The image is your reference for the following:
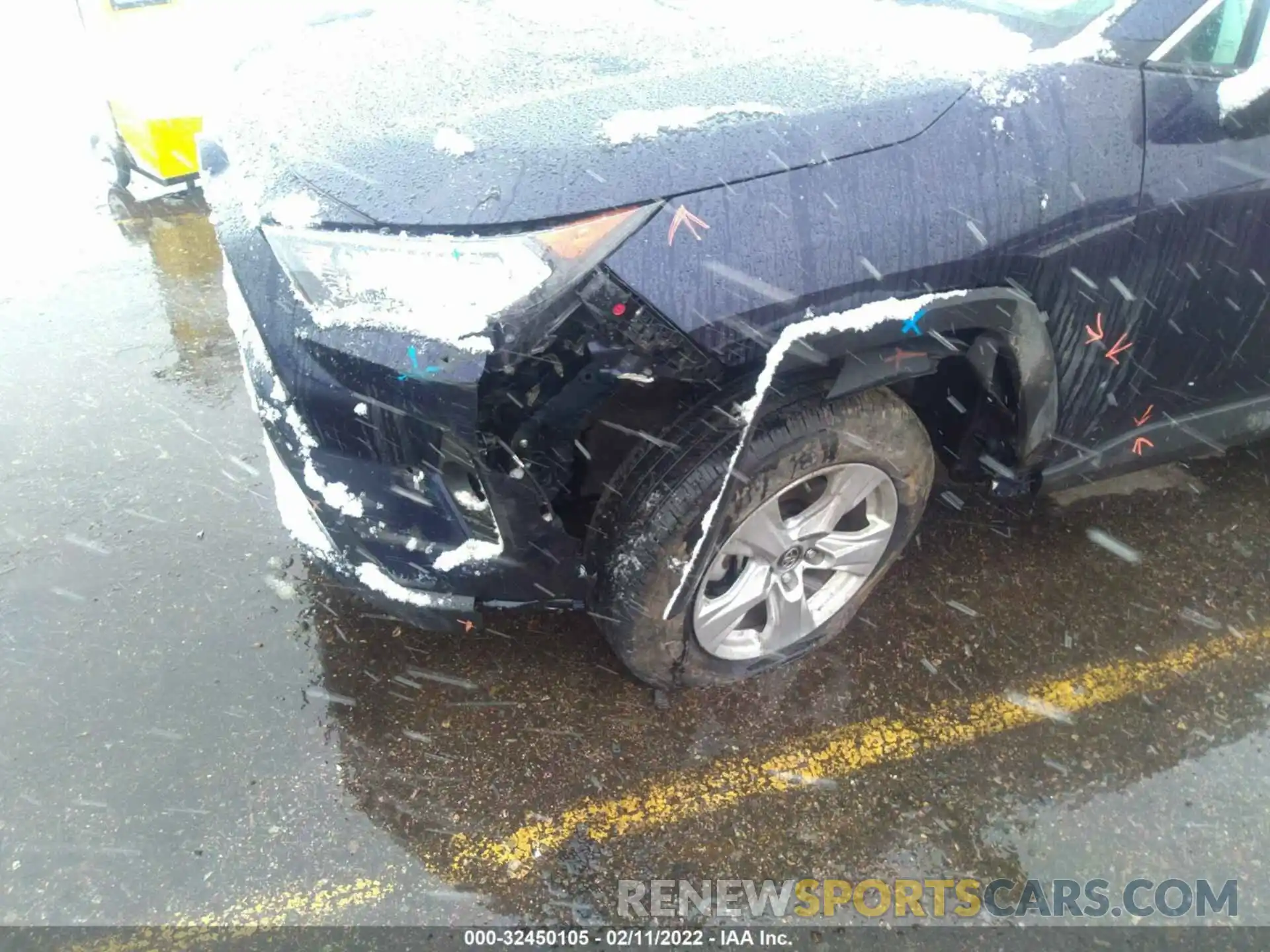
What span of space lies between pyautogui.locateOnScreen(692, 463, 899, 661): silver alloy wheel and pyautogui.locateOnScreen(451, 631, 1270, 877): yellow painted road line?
1.00 feet

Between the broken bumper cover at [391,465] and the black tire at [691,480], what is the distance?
0.42 feet

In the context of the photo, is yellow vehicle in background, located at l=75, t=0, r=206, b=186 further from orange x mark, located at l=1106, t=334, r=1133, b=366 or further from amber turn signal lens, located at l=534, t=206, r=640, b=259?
orange x mark, located at l=1106, t=334, r=1133, b=366

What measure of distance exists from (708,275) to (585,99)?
55 cm

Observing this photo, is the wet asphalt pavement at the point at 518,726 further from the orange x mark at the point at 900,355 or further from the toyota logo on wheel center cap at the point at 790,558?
the orange x mark at the point at 900,355

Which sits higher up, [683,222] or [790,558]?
[683,222]

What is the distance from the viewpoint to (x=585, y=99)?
184cm

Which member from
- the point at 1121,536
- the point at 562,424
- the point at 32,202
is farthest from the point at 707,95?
the point at 32,202

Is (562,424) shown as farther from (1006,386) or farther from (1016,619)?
(1016,619)

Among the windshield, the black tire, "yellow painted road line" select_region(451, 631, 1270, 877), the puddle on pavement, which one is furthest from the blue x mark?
the windshield

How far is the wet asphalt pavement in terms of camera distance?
Answer: 1927 mm

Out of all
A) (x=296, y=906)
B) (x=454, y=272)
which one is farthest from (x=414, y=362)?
(x=296, y=906)

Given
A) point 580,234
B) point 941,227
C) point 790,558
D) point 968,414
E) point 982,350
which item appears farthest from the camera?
point 968,414

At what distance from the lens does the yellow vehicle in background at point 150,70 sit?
4559 millimetres

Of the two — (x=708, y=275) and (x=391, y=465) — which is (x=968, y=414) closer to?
(x=708, y=275)
